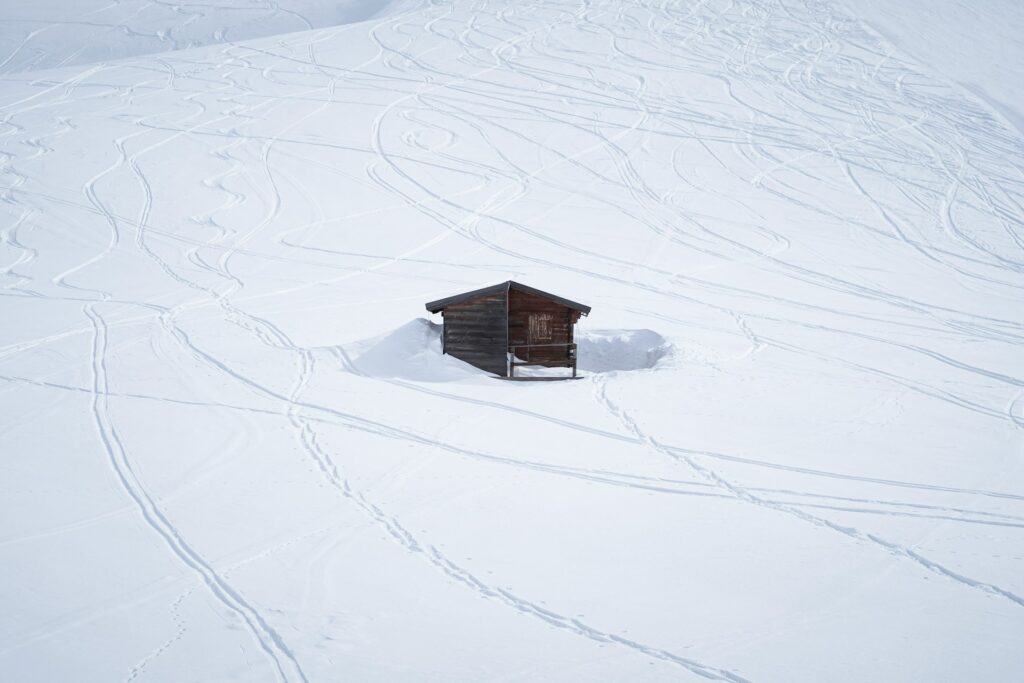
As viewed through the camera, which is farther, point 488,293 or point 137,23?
point 137,23

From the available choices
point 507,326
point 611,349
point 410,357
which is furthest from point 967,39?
point 410,357

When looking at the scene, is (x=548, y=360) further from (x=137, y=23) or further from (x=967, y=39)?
(x=137, y=23)

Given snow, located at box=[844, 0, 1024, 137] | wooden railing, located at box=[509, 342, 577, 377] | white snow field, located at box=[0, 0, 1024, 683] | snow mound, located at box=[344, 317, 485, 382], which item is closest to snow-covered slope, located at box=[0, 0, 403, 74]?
white snow field, located at box=[0, 0, 1024, 683]

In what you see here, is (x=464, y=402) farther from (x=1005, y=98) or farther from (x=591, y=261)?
(x=1005, y=98)

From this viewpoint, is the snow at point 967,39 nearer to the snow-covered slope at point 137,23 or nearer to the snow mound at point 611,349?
the snow mound at point 611,349

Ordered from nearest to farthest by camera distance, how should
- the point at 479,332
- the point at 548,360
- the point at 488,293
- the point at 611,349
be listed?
the point at 488,293 → the point at 479,332 → the point at 548,360 → the point at 611,349

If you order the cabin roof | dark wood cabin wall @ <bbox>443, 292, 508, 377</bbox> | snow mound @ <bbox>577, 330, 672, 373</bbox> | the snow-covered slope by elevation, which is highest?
the snow-covered slope

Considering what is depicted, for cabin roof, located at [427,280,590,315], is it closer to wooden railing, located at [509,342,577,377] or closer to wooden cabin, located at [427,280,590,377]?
wooden cabin, located at [427,280,590,377]

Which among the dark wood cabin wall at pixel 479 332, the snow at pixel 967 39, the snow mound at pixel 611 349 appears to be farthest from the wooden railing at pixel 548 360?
the snow at pixel 967 39
